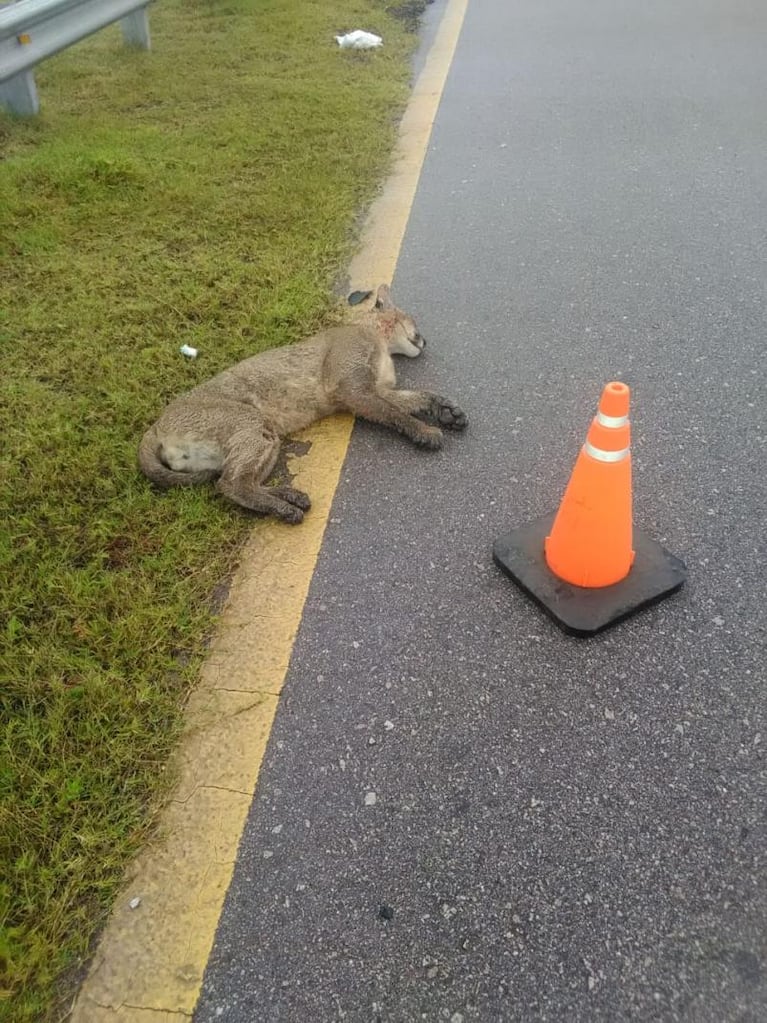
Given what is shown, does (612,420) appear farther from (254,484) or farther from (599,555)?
(254,484)

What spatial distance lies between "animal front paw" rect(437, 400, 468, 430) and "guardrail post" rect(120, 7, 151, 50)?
833 cm

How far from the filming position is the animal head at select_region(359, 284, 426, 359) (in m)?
4.38

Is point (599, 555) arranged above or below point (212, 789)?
above

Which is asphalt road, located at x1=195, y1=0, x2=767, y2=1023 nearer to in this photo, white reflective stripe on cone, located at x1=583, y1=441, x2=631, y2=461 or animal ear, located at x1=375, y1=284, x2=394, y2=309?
animal ear, located at x1=375, y1=284, x2=394, y2=309

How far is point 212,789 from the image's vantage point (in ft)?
7.87

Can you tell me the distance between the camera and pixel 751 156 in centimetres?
650

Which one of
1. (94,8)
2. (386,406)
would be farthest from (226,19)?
(386,406)

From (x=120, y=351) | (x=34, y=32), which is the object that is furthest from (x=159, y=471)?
(x=34, y=32)

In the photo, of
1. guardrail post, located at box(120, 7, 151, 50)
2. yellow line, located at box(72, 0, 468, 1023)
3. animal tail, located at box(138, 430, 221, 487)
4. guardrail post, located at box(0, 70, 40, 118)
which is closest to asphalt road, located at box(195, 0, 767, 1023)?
yellow line, located at box(72, 0, 468, 1023)

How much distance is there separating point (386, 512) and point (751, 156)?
18.5 ft

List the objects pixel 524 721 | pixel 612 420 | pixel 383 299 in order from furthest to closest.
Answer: pixel 383 299 < pixel 612 420 < pixel 524 721

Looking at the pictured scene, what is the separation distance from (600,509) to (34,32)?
7592 mm

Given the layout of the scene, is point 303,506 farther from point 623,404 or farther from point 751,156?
point 751,156

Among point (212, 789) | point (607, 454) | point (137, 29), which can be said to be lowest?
point (212, 789)
